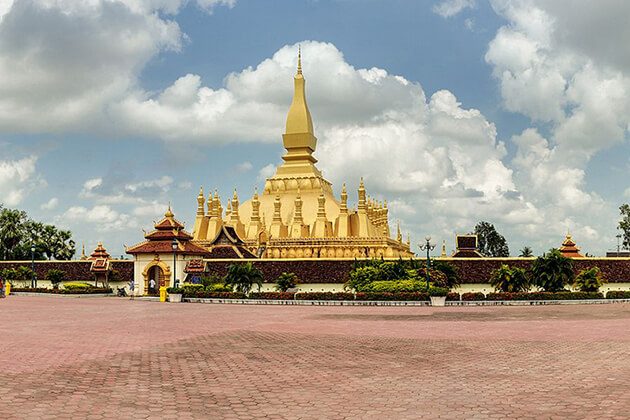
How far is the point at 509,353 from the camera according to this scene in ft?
48.2

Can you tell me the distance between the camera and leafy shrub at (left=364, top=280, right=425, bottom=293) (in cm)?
3569

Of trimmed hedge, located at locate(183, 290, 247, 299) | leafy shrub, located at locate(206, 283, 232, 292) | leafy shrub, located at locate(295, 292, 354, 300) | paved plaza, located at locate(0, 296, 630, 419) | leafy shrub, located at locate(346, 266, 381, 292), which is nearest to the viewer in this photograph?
paved plaza, located at locate(0, 296, 630, 419)

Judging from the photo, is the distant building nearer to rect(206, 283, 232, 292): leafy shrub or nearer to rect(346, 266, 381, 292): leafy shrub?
rect(346, 266, 381, 292): leafy shrub

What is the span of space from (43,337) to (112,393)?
896 centimetres

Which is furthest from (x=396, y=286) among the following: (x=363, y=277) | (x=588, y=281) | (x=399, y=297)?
(x=588, y=281)

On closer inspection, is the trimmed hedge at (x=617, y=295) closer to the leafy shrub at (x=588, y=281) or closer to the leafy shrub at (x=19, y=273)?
the leafy shrub at (x=588, y=281)

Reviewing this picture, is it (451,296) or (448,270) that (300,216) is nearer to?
(448,270)

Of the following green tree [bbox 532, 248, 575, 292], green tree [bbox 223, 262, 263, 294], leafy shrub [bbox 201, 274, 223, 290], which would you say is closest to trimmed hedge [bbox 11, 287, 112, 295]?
leafy shrub [bbox 201, 274, 223, 290]

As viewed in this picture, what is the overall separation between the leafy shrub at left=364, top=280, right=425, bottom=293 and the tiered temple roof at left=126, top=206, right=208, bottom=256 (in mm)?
14105

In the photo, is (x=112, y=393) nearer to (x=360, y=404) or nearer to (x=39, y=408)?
Result: (x=39, y=408)

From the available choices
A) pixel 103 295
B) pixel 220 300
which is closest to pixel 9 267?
pixel 103 295

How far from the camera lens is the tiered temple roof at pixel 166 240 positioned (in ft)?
148

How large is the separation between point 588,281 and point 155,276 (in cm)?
2670

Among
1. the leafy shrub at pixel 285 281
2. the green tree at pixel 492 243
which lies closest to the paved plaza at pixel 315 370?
the leafy shrub at pixel 285 281
